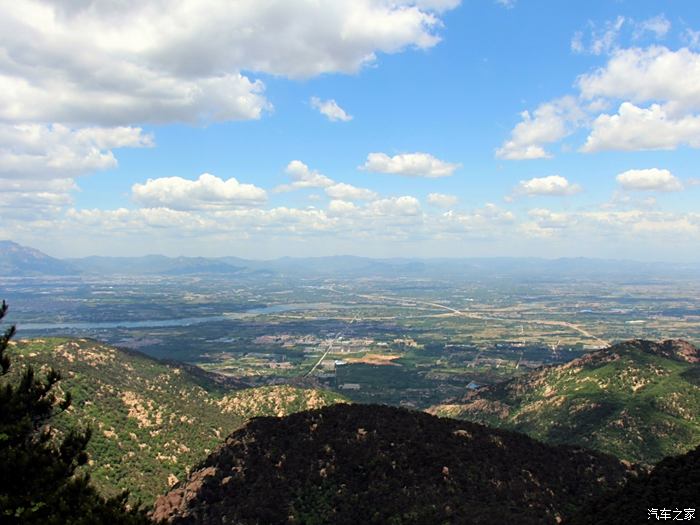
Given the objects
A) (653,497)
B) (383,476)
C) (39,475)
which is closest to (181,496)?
(383,476)

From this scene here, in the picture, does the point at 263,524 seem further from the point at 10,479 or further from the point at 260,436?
the point at 10,479

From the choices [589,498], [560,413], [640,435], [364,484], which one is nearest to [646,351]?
[560,413]

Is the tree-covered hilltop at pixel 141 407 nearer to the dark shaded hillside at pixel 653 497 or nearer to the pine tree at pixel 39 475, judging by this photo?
the pine tree at pixel 39 475

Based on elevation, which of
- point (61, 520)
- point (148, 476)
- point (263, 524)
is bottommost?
point (148, 476)

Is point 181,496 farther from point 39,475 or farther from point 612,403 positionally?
point 612,403

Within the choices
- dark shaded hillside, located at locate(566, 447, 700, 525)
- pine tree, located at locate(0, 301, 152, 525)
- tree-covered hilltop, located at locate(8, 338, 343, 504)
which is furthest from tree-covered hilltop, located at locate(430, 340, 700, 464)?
pine tree, located at locate(0, 301, 152, 525)
